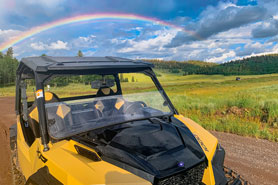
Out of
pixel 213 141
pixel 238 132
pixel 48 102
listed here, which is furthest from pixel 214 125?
pixel 48 102

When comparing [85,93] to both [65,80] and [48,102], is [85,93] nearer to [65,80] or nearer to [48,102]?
[65,80]

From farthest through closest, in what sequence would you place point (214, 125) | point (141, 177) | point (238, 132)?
point (214, 125), point (238, 132), point (141, 177)

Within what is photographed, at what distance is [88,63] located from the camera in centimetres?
271

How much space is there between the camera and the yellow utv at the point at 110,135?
1.72 meters

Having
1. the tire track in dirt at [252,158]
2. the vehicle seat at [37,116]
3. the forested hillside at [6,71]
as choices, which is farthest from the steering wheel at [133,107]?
the forested hillside at [6,71]

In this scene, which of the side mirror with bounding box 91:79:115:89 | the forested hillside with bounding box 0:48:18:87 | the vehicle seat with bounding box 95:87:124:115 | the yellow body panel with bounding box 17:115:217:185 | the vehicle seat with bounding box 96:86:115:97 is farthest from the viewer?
the forested hillside with bounding box 0:48:18:87

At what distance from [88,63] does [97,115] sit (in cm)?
66

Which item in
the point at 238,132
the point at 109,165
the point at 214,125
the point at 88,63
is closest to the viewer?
the point at 109,165

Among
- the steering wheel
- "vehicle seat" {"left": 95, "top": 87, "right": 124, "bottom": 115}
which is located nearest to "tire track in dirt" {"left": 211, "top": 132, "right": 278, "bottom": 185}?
the steering wheel

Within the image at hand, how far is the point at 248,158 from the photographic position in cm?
436

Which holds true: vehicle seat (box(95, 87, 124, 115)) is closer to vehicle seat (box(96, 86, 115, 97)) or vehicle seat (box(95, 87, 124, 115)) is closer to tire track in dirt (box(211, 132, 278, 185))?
vehicle seat (box(96, 86, 115, 97))

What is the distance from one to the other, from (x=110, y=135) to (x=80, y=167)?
442 mm

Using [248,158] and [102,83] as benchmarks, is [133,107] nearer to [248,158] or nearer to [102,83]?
[102,83]

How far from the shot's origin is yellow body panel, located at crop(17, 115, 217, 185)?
1633mm
